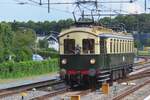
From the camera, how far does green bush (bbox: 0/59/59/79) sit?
38.5 m

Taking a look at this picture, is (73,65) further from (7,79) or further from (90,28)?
(7,79)

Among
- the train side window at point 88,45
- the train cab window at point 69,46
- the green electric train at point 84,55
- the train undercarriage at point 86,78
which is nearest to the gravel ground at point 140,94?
the train undercarriage at point 86,78

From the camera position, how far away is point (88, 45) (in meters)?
26.2

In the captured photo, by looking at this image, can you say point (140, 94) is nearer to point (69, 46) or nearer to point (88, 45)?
point (88, 45)

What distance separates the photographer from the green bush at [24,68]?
38469 mm

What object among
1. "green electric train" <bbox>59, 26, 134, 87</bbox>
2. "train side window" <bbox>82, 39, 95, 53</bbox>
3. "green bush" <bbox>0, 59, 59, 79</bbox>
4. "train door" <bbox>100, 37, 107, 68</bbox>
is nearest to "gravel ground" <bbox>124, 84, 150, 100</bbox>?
"green electric train" <bbox>59, 26, 134, 87</bbox>

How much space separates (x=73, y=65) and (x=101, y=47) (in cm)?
170

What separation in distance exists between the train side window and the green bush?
12867mm

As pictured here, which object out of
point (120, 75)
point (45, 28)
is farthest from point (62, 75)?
point (45, 28)

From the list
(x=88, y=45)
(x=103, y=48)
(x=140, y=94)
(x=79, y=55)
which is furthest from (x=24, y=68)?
(x=140, y=94)

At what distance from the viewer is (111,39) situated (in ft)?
92.2

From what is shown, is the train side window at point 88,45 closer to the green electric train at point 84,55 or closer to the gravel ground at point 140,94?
the green electric train at point 84,55

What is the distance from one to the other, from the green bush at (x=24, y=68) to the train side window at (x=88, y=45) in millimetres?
12867

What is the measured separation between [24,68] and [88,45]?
15.3m
